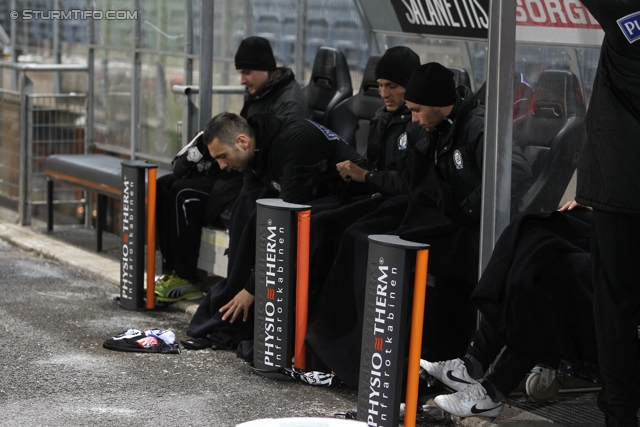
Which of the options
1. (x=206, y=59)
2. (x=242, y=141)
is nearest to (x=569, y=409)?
(x=242, y=141)

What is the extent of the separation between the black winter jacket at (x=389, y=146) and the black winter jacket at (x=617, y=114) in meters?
1.61

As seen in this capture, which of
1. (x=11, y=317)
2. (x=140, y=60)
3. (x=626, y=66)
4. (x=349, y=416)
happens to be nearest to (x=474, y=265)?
(x=349, y=416)

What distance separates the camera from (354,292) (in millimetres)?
5129

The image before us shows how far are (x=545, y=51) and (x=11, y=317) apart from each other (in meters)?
3.61

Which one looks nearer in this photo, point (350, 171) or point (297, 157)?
point (350, 171)

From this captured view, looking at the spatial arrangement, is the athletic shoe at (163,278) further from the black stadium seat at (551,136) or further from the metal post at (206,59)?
the black stadium seat at (551,136)

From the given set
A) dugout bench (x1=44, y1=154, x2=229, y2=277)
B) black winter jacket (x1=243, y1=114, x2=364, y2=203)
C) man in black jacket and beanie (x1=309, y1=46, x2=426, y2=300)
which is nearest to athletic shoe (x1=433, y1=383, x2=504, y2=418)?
man in black jacket and beanie (x1=309, y1=46, x2=426, y2=300)

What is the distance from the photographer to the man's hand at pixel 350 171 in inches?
221

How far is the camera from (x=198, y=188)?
682cm

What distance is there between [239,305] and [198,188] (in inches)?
53.8

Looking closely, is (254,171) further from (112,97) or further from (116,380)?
(112,97)

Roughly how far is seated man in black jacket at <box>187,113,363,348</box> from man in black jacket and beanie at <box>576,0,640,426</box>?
2.09 metres

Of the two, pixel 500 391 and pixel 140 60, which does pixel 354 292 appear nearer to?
pixel 500 391

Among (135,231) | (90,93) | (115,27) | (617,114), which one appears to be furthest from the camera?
(90,93)
